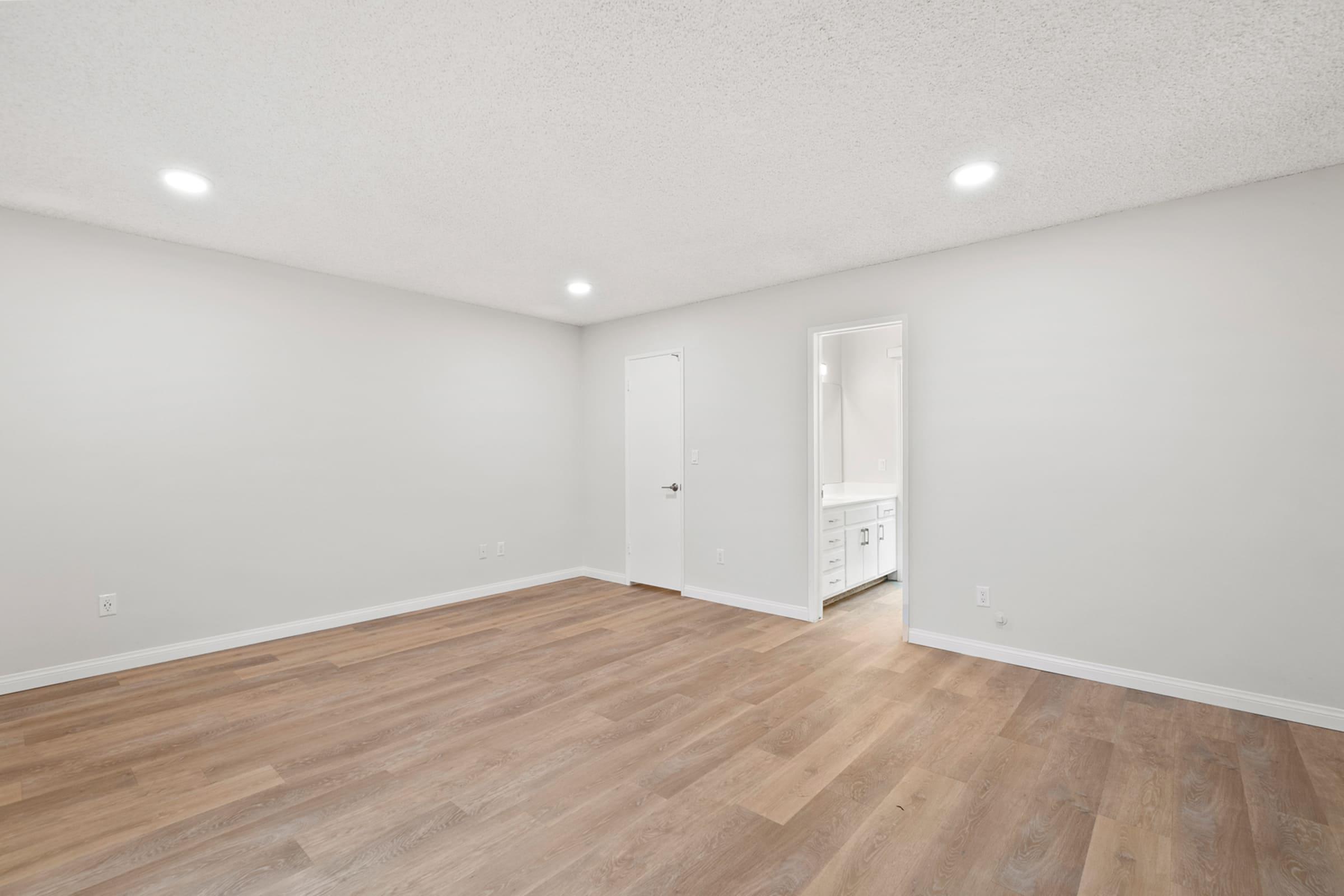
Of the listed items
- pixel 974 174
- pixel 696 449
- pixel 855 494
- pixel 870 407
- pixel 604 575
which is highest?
pixel 974 174

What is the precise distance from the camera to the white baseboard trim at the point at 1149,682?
2730 mm

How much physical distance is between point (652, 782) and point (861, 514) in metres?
3.49

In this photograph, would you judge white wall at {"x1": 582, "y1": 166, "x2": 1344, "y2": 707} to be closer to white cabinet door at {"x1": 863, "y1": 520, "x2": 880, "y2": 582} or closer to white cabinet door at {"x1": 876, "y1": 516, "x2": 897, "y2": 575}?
white cabinet door at {"x1": 863, "y1": 520, "x2": 880, "y2": 582}

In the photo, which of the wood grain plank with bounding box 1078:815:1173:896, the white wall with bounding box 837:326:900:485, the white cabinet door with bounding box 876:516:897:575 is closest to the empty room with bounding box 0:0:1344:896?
the wood grain plank with bounding box 1078:815:1173:896

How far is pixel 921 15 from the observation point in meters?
1.77

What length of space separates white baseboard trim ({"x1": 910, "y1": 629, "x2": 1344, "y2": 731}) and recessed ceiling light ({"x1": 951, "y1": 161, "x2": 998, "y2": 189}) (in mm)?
2643

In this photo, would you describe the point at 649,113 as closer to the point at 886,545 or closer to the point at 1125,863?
the point at 1125,863

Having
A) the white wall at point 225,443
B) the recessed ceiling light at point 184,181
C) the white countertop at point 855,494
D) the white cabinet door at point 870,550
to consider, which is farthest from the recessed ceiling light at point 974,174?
the white wall at point 225,443

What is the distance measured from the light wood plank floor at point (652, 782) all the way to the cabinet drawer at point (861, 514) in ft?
4.92

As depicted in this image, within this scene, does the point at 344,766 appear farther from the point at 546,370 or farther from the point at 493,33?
the point at 546,370

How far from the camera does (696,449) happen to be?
523 centimetres

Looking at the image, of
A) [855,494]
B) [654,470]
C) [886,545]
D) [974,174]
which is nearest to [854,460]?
[855,494]

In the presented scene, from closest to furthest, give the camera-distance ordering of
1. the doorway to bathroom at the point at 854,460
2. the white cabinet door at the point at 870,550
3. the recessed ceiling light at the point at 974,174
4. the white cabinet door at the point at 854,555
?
the recessed ceiling light at the point at 974,174 → the doorway to bathroom at the point at 854,460 → the white cabinet door at the point at 854,555 → the white cabinet door at the point at 870,550

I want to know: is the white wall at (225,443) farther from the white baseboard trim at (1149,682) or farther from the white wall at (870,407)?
the white baseboard trim at (1149,682)
